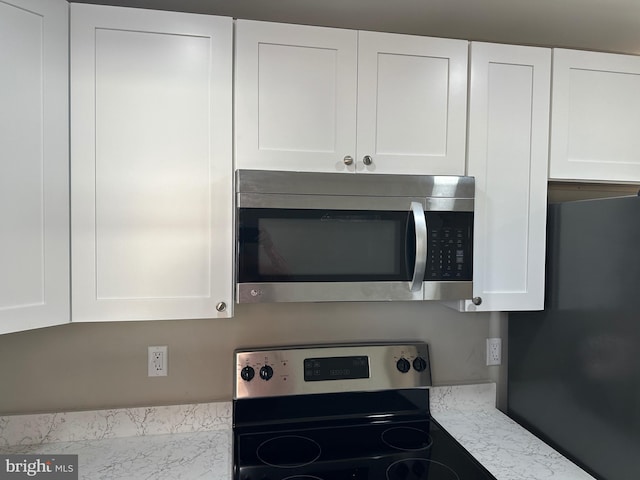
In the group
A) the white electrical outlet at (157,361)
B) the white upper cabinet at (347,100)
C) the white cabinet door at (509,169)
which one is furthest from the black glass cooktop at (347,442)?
the white upper cabinet at (347,100)

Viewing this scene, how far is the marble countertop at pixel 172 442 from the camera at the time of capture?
1302mm

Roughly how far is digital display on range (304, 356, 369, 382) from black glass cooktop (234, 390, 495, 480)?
0.27ft

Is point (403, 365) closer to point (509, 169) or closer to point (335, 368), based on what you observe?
point (335, 368)

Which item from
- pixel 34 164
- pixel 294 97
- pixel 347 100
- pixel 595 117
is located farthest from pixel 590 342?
pixel 34 164

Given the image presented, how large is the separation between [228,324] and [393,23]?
1.29 metres

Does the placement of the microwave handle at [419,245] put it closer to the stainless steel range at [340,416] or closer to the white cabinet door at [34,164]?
the stainless steel range at [340,416]

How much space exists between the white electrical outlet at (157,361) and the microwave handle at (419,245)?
3.08ft

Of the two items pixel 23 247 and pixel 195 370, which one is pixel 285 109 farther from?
pixel 195 370

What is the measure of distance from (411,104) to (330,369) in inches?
39.3

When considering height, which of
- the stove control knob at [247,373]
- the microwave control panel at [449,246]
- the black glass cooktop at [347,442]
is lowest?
the black glass cooktop at [347,442]

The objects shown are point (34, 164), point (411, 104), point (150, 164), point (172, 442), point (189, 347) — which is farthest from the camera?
point (189, 347)

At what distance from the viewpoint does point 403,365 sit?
1682 millimetres

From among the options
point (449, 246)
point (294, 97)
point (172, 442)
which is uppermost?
point (294, 97)

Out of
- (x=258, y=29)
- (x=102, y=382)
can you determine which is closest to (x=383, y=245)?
(x=258, y=29)
